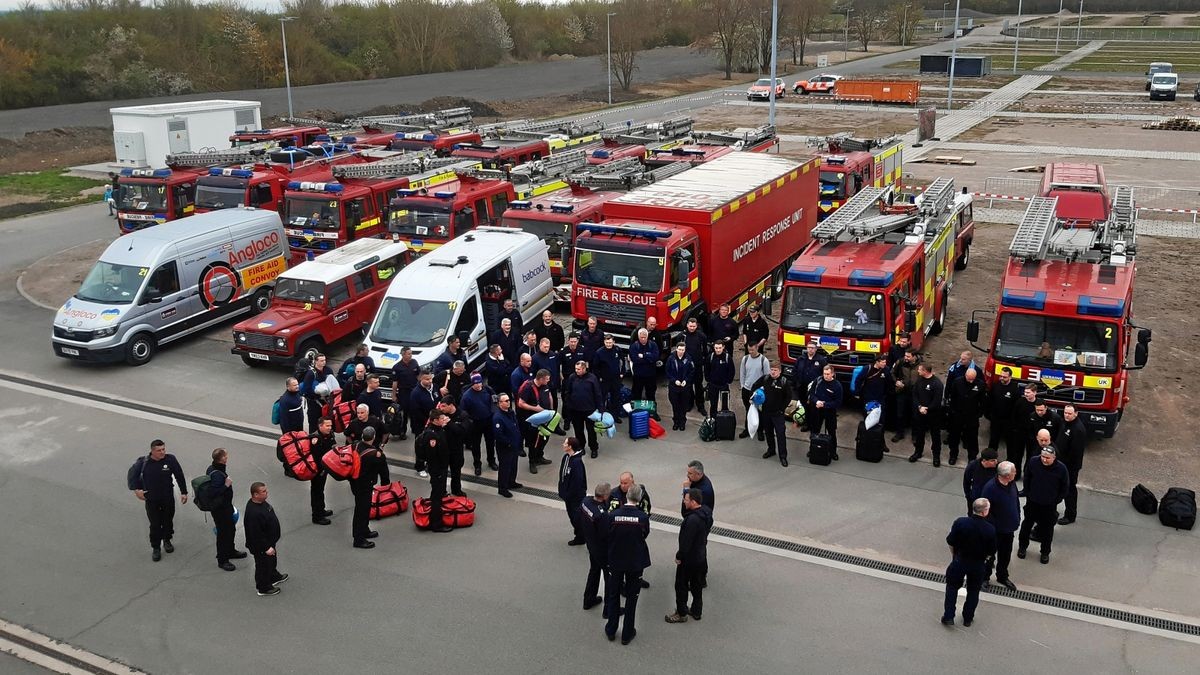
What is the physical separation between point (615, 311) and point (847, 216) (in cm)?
467

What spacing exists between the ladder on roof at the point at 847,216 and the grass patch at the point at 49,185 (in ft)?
94.1

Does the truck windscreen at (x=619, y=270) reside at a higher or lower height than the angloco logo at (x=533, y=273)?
higher

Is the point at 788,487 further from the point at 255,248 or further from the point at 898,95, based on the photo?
the point at 898,95

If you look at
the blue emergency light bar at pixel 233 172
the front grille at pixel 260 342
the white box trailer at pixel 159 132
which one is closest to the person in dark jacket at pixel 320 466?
the front grille at pixel 260 342

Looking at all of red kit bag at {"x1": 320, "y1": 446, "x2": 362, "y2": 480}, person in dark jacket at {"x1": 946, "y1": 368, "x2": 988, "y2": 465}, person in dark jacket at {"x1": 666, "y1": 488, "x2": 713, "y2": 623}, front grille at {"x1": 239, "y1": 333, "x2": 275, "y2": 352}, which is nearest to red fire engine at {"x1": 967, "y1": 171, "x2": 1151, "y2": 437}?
person in dark jacket at {"x1": 946, "y1": 368, "x2": 988, "y2": 465}

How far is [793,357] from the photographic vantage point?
15.3 m

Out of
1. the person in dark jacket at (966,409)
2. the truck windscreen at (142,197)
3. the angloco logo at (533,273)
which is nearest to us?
the person in dark jacket at (966,409)

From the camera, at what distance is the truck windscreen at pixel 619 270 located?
1634cm

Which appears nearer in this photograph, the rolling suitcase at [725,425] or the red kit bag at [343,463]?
the red kit bag at [343,463]

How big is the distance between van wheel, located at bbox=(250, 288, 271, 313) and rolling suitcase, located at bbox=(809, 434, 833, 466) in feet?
40.4

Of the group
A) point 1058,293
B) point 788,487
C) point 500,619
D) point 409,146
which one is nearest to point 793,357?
point 788,487

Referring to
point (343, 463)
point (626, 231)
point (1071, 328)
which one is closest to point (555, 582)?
point (343, 463)

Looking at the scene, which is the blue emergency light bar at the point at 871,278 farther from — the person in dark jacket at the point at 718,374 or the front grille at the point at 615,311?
the front grille at the point at 615,311

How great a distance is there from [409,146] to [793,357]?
1930 cm
